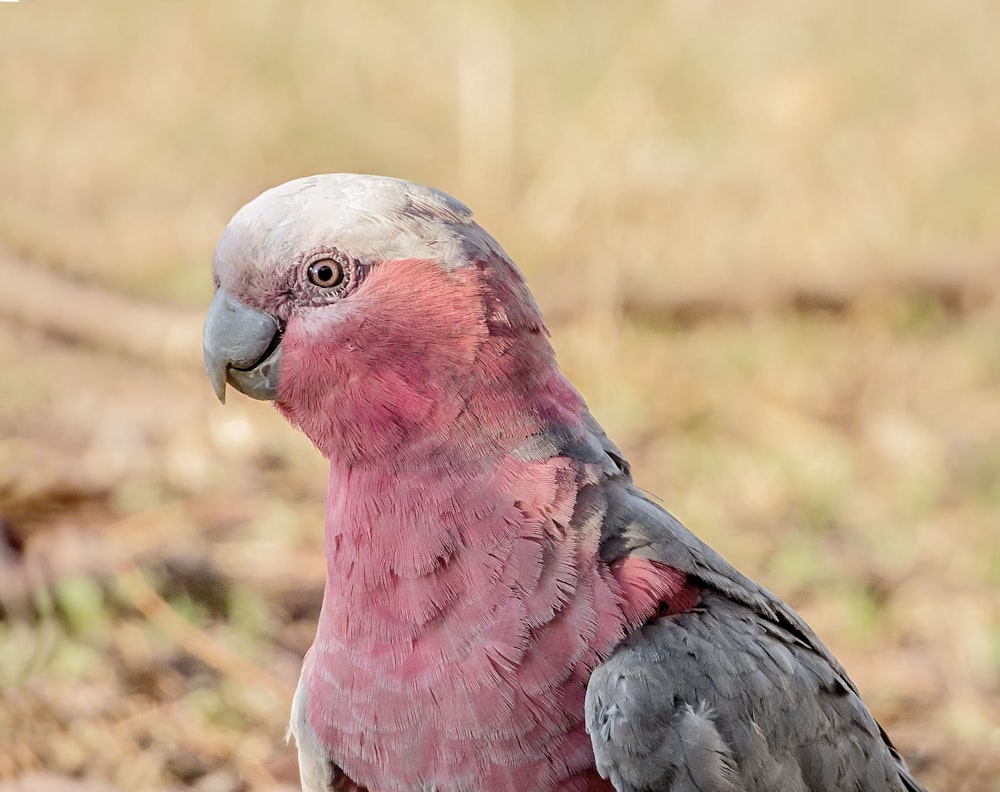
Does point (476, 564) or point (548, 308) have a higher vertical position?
point (476, 564)

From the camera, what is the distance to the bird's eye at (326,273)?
2.34 metres

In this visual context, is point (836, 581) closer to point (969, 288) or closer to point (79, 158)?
point (969, 288)

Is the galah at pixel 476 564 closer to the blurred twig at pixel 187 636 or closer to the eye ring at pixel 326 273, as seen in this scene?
the eye ring at pixel 326 273

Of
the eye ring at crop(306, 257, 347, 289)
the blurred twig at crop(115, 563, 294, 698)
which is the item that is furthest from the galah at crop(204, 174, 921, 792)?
the blurred twig at crop(115, 563, 294, 698)

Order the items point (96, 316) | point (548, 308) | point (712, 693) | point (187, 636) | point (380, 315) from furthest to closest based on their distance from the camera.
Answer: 1. point (548, 308)
2. point (96, 316)
3. point (187, 636)
4. point (380, 315)
5. point (712, 693)

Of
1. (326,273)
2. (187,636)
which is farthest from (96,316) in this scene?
(326,273)

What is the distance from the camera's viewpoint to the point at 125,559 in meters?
4.29

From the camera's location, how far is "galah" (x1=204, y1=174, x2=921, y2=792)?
84.2 inches

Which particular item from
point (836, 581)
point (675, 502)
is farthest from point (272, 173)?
point (836, 581)

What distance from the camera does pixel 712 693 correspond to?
216cm

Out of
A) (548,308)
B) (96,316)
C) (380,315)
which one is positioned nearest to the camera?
(380,315)

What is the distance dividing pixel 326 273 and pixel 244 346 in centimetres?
24

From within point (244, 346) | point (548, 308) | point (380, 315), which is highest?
point (380, 315)

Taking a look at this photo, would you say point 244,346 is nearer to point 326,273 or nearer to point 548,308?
point 326,273
